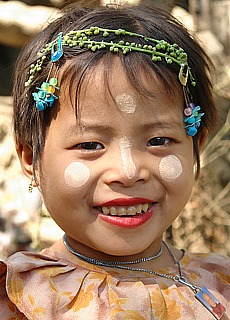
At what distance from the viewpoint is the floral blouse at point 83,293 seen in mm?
1398

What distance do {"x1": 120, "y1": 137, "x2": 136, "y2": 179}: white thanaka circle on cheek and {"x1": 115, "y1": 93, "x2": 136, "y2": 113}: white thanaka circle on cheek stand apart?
63mm

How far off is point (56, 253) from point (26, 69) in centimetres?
45

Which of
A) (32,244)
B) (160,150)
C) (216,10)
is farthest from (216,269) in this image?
(216,10)

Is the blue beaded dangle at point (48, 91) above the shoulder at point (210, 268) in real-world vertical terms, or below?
above

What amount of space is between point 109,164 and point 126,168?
0.14 ft

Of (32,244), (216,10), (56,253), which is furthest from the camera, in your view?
(216,10)

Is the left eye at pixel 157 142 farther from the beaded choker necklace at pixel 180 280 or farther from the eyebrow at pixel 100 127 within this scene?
the beaded choker necklace at pixel 180 280

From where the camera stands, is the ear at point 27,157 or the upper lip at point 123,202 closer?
the upper lip at point 123,202

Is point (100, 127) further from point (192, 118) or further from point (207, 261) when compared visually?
point (207, 261)

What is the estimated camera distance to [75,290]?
143cm

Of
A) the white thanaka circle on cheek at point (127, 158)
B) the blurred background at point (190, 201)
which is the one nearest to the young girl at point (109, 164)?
the white thanaka circle on cheek at point (127, 158)

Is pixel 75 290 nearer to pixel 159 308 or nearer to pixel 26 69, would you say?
pixel 159 308

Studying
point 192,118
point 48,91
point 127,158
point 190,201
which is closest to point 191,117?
point 192,118

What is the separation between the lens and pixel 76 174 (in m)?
1.42
